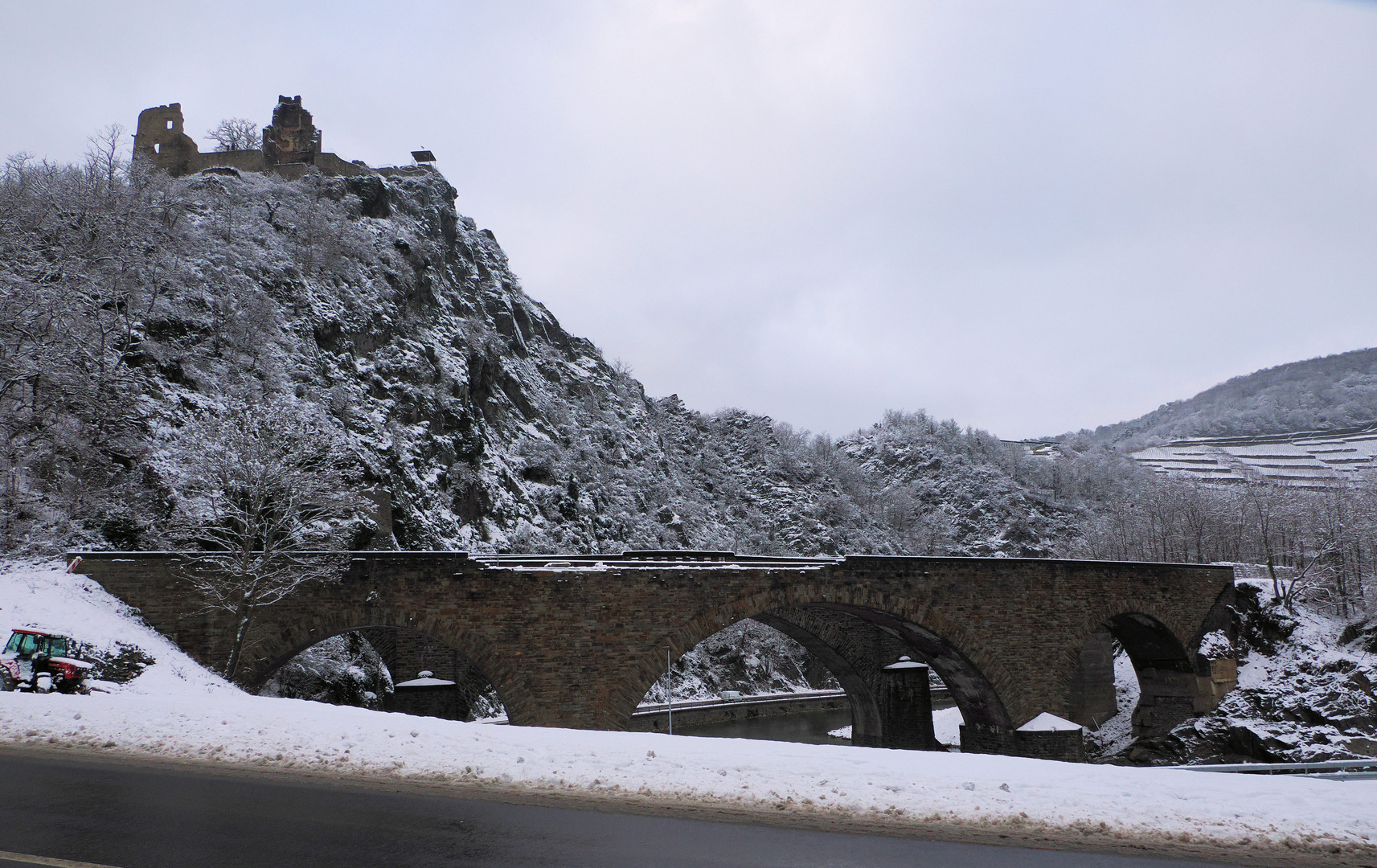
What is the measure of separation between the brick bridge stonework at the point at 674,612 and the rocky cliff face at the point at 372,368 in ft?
21.2

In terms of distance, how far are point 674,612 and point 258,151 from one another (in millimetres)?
45304

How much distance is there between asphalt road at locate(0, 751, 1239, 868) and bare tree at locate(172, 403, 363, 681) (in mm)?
10229

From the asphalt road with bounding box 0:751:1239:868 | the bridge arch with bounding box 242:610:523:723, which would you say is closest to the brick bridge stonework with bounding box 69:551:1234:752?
the bridge arch with bounding box 242:610:523:723

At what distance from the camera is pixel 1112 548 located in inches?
2491

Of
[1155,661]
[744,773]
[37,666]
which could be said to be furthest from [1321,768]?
[1155,661]

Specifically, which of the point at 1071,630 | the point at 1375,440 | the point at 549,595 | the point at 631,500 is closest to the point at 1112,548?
the point at 631,500

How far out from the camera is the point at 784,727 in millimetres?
41219

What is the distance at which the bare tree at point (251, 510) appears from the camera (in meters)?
18.0

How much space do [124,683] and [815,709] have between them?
4227 cm

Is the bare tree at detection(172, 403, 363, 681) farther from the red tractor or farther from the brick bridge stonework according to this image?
the red tractor

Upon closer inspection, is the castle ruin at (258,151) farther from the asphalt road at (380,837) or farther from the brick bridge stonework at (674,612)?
the asphalt road at (380,837)

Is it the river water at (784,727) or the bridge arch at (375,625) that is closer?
the bridge arch at (375,625)

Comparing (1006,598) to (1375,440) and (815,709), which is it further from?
(1375,440)

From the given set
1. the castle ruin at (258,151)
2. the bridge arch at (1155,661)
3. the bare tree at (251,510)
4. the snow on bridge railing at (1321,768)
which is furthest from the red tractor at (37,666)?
the castle ruin at (258,151)
